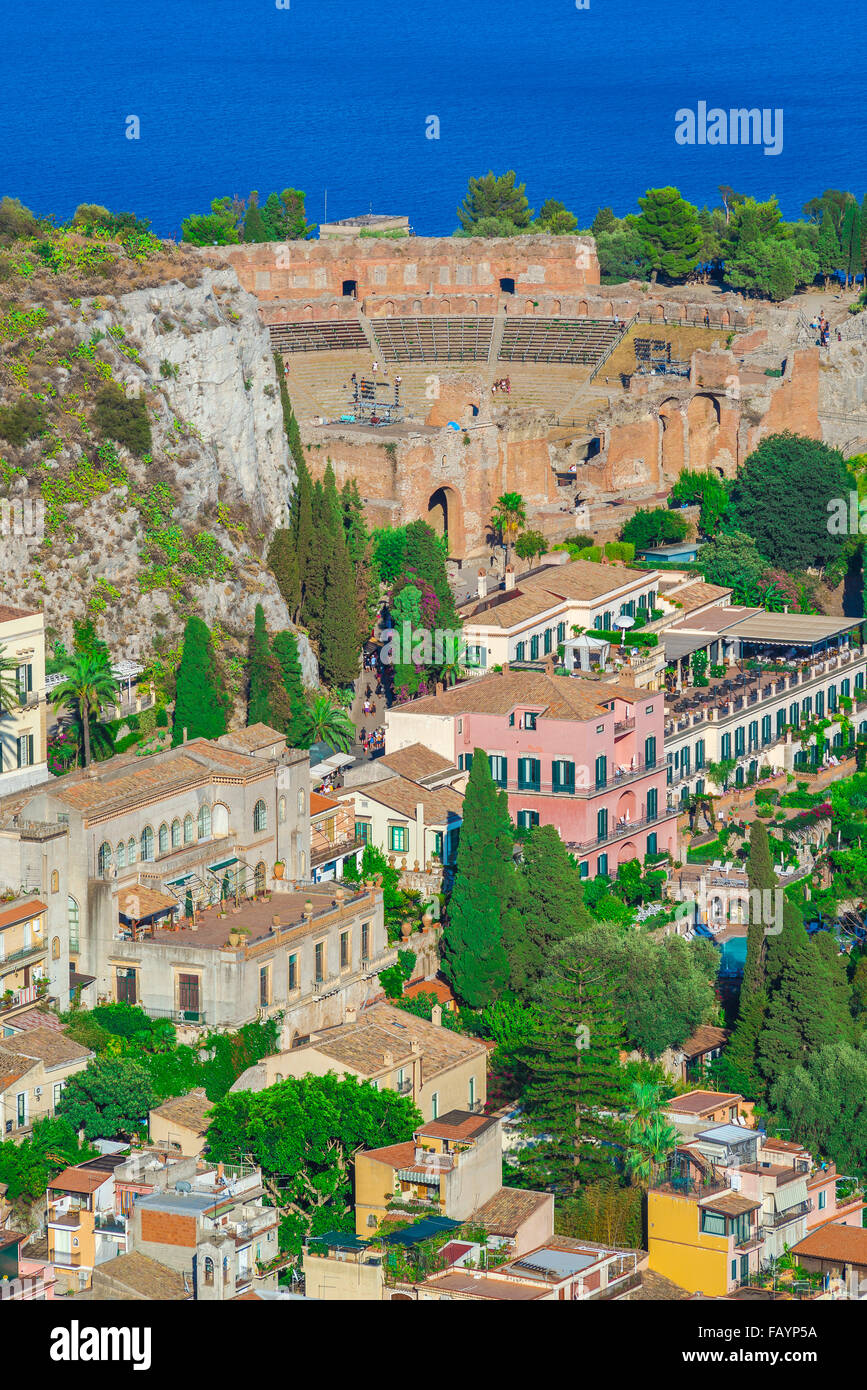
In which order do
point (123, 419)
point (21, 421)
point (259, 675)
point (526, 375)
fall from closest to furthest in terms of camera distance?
point (259, 675) → point (21, 421) → point (123, 419) → point (526, 375)

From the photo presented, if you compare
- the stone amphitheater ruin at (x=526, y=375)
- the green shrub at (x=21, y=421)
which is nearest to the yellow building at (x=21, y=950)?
the green shrub at (x=21, y=421)

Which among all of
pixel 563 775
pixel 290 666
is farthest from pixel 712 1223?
pixel 290 666

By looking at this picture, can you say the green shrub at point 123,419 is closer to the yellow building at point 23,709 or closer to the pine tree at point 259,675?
the pine tree at point 259,675

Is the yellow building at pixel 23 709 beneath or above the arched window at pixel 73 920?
above

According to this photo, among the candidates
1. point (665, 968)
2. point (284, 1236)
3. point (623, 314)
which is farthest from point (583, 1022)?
point (623, 314)

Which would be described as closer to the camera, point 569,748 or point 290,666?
point 569,748

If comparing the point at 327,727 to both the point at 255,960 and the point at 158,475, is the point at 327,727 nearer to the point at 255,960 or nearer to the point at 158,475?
the point at 158,475
